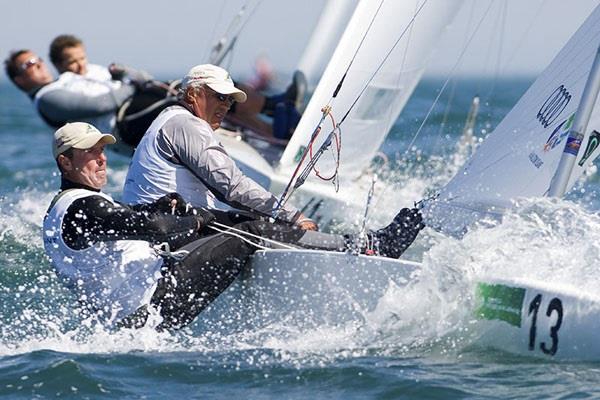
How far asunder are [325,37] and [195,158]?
4.43m

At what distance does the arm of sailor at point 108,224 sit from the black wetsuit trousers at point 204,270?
12cm

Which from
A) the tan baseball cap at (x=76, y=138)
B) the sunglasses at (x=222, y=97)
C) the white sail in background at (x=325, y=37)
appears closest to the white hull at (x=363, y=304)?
the sunglasses at (x=222, y=97)

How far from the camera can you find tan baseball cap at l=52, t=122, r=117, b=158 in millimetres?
3994

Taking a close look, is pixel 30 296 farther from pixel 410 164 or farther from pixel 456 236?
pixel 410 164

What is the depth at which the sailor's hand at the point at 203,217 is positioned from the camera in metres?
4.29

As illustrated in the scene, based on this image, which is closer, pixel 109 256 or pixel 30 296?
pixel 109 256

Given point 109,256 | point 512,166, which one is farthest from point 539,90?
point 109,256

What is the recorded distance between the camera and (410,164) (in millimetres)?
9656

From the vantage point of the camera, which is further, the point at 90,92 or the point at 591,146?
the point at 90,92

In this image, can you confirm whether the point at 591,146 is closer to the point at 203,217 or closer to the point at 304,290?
the point at 304,290

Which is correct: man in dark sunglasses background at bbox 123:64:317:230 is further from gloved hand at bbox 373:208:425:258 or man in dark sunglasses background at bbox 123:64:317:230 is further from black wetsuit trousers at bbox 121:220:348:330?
gloved hand at bbox 373:208:425:258

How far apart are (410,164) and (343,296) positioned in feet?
18.3

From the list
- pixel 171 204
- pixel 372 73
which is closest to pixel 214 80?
pixel 171 204

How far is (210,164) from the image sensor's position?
433 centimetres
